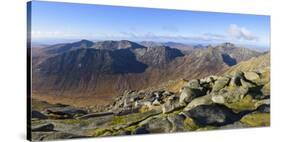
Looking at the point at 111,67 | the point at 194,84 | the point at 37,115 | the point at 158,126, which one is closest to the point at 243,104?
the point at 194,84

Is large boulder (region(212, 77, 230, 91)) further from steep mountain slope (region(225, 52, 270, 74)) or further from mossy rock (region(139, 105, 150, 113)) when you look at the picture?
mossy rock (region(139, 105, 150, 113))

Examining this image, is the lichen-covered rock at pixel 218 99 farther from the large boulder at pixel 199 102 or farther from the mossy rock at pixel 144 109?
the mossy rock at pixel 144 109

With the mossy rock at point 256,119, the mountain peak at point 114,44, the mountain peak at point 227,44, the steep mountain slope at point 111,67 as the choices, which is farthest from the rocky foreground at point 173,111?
the mountain peak at point 114,44

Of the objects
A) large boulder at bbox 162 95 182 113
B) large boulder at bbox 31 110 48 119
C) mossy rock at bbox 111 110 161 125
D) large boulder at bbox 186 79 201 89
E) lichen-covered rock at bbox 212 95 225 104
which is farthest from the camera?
lichen-covered rock at bbox 212 95 225 104

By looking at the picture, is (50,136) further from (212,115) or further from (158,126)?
(212,115)

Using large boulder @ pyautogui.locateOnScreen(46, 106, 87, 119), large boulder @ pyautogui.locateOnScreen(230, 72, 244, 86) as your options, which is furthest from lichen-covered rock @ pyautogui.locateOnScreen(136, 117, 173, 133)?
large boulder @ pyautogui.locateOnScreen(230, 72, 244, 86)

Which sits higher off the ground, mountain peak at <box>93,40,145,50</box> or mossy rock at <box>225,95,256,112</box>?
mountain peak at <box>93,40,145,50</box>
